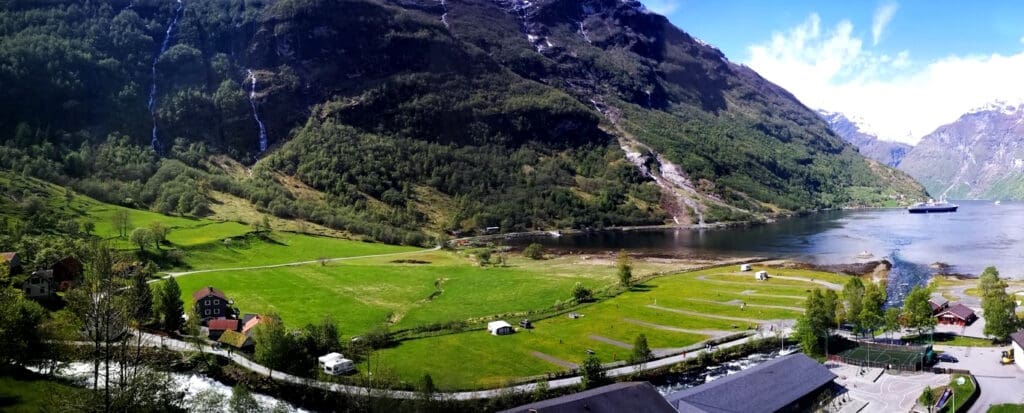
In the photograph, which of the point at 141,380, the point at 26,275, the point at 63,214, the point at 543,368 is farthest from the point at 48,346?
the point at 63,214

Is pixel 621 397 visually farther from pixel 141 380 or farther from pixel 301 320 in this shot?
pixel 301 320

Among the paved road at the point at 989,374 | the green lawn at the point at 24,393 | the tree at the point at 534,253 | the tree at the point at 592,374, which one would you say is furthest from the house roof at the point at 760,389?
the tree at the point at 534,253

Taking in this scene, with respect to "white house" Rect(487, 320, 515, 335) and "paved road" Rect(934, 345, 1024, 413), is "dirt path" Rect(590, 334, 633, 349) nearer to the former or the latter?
"white house" Rect(487, 320, 515, 335)

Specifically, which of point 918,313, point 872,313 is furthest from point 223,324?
point 918,313

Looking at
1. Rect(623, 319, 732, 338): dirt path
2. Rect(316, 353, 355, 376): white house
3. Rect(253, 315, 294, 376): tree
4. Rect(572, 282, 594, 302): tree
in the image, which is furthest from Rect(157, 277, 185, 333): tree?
Rect(623, 319, 732, 338): dirt path

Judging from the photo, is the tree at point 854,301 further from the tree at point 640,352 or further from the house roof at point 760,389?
the tree at point 640,352

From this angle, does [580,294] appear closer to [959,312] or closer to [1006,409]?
[959,312]
